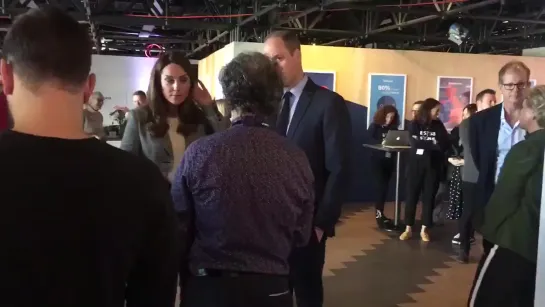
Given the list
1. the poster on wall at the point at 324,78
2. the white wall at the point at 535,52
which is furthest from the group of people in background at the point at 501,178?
the white wall at the point at 535,52

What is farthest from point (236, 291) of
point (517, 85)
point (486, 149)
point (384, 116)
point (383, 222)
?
point (384, 116)

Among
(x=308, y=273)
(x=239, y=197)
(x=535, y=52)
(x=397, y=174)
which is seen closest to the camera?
(x=239, y=197)

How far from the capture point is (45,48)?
3.20ft

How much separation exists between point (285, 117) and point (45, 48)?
1780 millimetres

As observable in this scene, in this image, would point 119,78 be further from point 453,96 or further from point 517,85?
point 517,85

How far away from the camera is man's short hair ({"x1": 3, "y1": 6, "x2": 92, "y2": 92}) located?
98 cm

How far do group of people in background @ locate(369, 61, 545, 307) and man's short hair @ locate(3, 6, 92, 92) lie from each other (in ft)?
6.06

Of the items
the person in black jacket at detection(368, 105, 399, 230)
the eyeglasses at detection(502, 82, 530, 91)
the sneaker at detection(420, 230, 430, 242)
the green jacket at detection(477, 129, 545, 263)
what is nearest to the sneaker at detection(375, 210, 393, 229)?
the person in black jacket at detection(368, 105, 399, 230)

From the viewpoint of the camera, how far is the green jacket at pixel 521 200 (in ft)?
7.33

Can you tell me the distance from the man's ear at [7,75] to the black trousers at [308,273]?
1.78 m

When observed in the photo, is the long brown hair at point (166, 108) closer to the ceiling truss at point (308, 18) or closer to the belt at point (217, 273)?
the belt at point (217, 273)

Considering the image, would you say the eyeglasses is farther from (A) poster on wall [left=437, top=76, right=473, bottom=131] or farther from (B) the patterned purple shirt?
(A) poster on wall [left=437, top=76, right=473, bottom=131]

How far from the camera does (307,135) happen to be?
2551 mm

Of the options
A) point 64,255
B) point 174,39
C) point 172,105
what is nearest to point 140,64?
point 174,39
